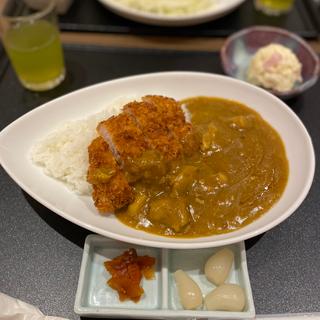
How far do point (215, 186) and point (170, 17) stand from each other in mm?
1749

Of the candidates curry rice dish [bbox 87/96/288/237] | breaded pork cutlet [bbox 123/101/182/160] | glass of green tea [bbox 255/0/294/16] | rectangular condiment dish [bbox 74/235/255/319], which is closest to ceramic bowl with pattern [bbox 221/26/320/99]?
glass of green tea [bbox 255/0/294/16]

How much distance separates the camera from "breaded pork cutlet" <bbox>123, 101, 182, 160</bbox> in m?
1.94

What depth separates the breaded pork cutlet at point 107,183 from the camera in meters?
1.84

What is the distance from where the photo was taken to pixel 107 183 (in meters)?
1.86

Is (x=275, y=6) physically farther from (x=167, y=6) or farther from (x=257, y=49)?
(x=167, y=6)

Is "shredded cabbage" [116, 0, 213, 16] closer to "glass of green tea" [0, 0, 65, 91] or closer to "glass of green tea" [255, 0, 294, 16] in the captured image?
"glass of green tea" [255, 0, 294, 16]

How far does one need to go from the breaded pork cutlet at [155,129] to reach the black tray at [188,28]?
1.45 meters

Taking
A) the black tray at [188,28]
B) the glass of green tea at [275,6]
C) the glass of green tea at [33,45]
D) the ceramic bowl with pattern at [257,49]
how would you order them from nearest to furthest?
the glass of green tea at [33,45]
the ceramic bowl with pattern at [257,49]
the black tray at [188,28]
the glass of green tea at [275,6]

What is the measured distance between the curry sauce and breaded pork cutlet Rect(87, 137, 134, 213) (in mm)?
79

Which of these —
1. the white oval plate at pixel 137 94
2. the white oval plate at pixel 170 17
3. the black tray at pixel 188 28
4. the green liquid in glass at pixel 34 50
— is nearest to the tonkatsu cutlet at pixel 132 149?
the white oval plate at pixel 137 94

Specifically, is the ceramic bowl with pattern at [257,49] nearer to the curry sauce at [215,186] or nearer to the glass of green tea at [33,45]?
the curry sauce at [215,186]

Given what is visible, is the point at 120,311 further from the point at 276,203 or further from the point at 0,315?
the point at 276,203

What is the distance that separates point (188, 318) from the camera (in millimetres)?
1620

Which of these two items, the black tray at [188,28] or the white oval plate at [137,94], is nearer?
the white oval plate at [137,94]
